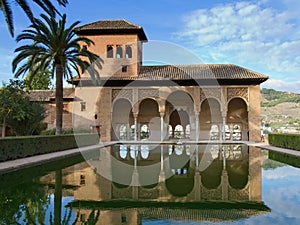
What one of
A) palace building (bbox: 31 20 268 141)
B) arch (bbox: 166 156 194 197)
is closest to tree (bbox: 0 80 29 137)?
palace building (bbox: 31 20 268 141)

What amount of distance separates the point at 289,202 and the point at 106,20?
78.0 ft

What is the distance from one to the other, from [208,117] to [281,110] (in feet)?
118

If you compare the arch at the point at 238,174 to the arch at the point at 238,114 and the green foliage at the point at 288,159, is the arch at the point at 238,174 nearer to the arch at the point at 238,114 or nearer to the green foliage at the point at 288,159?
the green foliage at the point at 288,159

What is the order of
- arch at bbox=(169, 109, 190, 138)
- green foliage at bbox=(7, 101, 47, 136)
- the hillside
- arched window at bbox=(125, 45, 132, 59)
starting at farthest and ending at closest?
1. the hillside
2. arch at bbox=(169, 109, 190, 138)
3. arched window at bbox=(125, 45, 132, 59)
4. green foliage at bbox=(7, 101, 47, 136)

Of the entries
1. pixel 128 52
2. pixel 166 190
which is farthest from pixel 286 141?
pixel 128 52

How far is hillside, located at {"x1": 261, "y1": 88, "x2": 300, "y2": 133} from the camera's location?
52016 mm

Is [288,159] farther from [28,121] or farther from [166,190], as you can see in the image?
[28,121]

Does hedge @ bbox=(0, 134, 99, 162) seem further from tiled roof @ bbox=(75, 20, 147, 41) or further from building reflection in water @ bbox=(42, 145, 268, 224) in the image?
tiled roof @ bbox=(75, 20, 147, 41)

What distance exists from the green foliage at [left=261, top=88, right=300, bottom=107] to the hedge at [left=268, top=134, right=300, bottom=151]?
4381 centimetres

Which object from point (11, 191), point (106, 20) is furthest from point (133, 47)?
point (11, 191)

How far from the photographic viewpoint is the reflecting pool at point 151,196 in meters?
4.68

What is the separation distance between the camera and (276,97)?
67.6 metres

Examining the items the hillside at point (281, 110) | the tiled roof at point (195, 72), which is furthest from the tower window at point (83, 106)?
the hillside at point (281, 110)

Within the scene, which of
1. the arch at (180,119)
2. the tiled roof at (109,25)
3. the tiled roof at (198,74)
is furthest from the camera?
the arch at (180,119)
